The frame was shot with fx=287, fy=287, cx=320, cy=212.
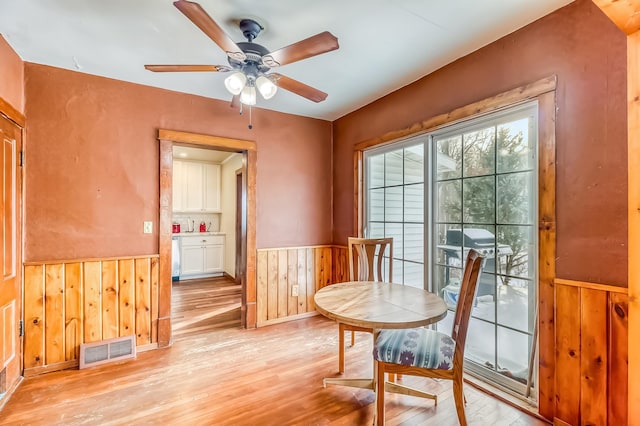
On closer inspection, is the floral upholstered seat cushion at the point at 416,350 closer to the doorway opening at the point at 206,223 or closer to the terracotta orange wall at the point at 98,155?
the terracotta orange wall at the point at 98,155

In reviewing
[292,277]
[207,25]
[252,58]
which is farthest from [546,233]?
[292,277]

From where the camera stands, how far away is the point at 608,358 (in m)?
1.54

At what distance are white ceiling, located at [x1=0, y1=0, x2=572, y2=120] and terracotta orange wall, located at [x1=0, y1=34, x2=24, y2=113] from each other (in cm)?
7

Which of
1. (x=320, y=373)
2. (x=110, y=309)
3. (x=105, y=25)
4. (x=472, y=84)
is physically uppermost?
(x=105, y=25)

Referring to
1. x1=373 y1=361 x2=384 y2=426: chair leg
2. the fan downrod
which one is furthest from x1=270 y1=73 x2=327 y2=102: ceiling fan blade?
x1=373 y1=361 x2=384 y2=426: chair leg

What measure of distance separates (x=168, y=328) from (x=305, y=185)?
2.21 m

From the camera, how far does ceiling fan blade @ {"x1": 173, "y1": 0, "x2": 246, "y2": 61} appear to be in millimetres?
1309

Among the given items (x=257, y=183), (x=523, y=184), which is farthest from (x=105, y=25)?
(x=523, y=184)

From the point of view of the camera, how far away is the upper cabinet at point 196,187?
5.73m

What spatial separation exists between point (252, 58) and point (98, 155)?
1.85 m

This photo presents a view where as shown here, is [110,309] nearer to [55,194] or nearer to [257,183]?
[55,194]

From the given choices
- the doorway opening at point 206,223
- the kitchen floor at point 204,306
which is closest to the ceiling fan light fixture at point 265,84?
the kitchen floor at point 204,306

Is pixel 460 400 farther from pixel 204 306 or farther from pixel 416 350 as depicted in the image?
pixel 204 306

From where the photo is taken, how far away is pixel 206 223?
6254mm
